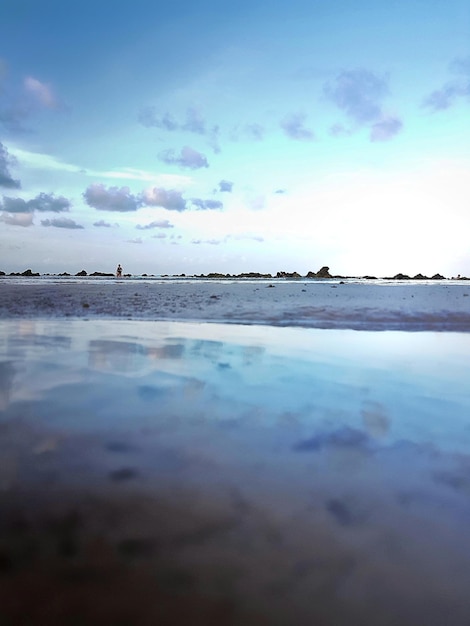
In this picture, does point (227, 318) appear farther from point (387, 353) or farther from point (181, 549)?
point (181, 549)

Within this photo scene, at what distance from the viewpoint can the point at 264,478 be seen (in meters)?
3.18

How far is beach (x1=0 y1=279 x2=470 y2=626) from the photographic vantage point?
6.50 feet

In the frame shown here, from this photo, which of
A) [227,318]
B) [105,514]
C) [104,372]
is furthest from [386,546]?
[227,318]

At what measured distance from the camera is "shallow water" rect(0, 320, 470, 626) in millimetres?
2102

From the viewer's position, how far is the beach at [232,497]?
198cm

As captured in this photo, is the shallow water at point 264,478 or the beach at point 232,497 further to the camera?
the shallow water at point 264,478

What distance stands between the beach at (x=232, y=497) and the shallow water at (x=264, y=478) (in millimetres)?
12

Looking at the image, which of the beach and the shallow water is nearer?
the beach

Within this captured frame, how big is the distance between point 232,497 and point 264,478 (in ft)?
1.22

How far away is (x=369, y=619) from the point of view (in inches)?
73.9

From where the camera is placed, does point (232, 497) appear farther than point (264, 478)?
No

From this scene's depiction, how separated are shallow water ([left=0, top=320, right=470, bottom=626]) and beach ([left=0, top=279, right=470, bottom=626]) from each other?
0.04ft

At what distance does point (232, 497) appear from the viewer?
289cm

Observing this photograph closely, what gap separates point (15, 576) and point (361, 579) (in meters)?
1.69
